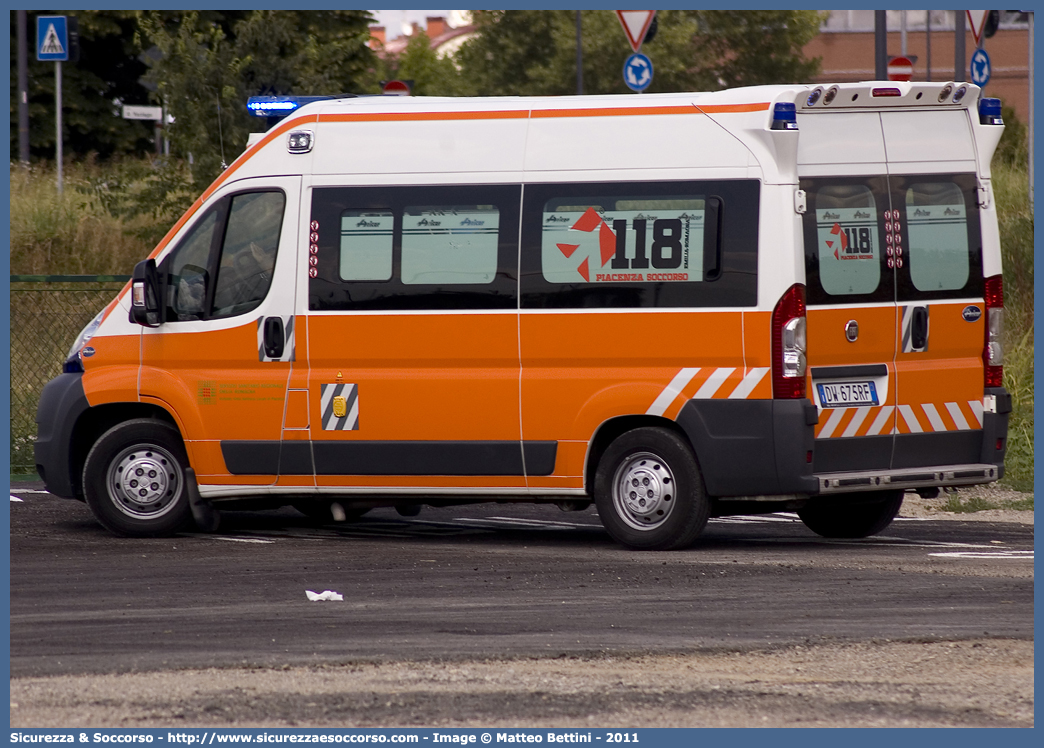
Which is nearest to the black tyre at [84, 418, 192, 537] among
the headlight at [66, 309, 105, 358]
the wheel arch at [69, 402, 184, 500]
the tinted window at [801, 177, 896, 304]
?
the wheel arch at [69, 402, 184, 500]

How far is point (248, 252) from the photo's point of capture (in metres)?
10.5

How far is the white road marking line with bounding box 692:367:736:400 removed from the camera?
9.51m

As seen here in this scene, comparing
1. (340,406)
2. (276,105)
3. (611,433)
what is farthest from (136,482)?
(611,433)

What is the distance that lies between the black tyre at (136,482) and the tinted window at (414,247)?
1.50 meters

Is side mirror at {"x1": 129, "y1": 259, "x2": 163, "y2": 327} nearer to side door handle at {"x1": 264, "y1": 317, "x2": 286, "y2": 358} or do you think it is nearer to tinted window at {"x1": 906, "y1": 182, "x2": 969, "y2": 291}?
side door handle at {"x1": 264, "y1": 317, "x2": 286, "y2": 358}

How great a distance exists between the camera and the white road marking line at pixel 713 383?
9508 millimetres

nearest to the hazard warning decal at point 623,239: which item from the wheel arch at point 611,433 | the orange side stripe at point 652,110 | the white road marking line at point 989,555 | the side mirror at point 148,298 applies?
the orange side stripe at point 652,110

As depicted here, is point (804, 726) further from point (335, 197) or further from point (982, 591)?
point (335, 197)

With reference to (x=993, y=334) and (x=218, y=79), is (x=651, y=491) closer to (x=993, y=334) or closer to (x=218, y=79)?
(x=993, y=334)

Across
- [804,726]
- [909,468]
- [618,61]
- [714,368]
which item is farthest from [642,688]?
[618,61]

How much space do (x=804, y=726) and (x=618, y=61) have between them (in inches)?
1969

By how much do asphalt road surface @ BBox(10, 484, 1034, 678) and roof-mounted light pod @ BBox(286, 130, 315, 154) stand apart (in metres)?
2.42

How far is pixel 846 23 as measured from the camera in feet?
212

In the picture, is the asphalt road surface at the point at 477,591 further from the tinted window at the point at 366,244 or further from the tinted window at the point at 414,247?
the tinted window at the point at 366,244
